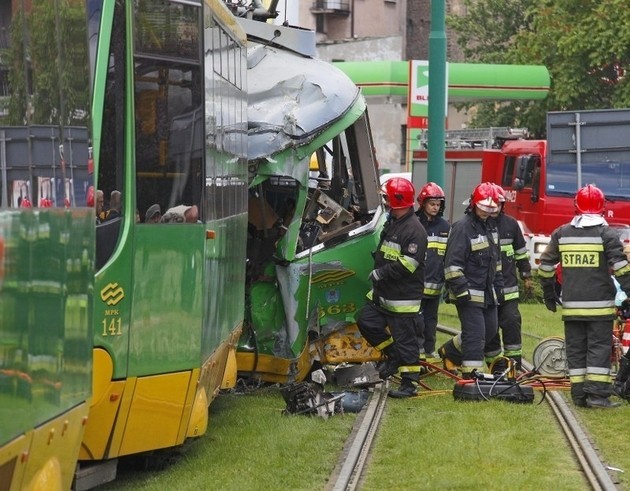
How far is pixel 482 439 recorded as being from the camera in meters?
11.7

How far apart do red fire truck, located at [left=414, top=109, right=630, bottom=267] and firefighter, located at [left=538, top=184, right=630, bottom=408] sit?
10826mm

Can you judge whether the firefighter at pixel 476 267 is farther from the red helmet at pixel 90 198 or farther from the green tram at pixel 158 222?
the red helmet at pixel 90 198

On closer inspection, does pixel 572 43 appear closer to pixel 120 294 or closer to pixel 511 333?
pixel 511 333

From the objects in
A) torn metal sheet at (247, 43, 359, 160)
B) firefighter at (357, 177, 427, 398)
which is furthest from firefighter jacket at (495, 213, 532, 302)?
torn metal sheet at (247, 43, 359, 160)

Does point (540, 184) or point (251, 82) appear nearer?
point (251, 82)

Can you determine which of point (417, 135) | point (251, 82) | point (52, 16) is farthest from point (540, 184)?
point (52, 16)

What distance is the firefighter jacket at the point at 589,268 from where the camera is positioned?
13.5 metres

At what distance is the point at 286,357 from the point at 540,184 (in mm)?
16156

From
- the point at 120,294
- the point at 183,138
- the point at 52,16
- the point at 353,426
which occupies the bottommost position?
the point at 353,426

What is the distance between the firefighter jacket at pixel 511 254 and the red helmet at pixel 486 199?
750 mm

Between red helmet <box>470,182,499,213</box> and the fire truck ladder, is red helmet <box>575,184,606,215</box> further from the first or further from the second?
the fire truck ladder

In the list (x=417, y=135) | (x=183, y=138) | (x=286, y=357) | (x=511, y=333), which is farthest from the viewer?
(x=417, y=135)

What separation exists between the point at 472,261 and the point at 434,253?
151 cm

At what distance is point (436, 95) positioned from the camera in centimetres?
2192
